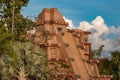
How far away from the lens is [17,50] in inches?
1476

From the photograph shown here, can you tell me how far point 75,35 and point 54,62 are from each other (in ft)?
27.2

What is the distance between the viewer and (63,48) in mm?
56531

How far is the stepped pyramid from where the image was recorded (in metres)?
53.7

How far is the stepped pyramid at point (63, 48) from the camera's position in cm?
5367

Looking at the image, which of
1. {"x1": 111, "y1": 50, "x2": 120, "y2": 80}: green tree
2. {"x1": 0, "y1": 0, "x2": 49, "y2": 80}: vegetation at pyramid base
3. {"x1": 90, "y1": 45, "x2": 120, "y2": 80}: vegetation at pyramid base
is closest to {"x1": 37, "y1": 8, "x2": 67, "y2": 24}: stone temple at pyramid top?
{"x1": 90, "y1": 45, "x2": 120, "y2": 80}: vegetation at pyramid base

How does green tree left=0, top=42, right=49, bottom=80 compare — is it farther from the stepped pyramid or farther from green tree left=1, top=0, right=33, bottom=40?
the stepped pyramid

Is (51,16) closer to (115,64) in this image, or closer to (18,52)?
(115,64)

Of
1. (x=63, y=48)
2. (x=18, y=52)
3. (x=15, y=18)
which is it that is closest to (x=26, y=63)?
(x=18, y=52)

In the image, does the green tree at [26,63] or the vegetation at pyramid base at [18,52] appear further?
the green tree at [26,63]

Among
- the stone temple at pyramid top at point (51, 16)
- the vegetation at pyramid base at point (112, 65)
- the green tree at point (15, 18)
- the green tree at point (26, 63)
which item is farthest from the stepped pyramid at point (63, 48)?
the green tree at point (26, 63)

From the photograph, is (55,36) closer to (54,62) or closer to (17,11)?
(54,62)

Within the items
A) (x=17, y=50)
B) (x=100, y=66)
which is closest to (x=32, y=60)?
(x=17, y=50)

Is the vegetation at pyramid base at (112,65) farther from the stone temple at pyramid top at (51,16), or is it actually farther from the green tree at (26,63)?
the green tree at (26,63)

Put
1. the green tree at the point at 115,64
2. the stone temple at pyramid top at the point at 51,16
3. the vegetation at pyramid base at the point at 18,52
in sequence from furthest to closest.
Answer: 1. the green tree at the point at 115,64
2. the stone temple at pyramid top at the point at 51,16
3. the vegetation at pyramid base at the point at 18,52
